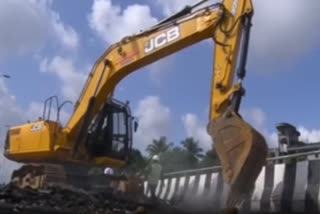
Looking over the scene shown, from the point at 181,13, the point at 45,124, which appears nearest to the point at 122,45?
the point at 181,13

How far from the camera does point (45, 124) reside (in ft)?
51.7

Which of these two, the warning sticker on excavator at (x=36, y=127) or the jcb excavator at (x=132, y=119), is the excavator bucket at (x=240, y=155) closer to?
the jcb excavator at (x=132, y=119)

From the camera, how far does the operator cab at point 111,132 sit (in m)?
16.1

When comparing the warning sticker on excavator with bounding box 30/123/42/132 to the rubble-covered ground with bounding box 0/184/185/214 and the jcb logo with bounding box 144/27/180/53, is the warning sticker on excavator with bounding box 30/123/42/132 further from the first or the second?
the jcb logo with bounding box 144/27/180/53

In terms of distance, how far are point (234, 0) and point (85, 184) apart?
6.07 m

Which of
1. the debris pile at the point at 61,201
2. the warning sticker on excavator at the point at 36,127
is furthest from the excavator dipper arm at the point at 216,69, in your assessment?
the debris pile at the point at 61,201

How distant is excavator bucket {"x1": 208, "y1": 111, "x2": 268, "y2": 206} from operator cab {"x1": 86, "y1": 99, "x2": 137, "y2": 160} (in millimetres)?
5543

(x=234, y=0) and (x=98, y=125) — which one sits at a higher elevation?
(x=234, y=0)

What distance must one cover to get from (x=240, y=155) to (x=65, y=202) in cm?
370

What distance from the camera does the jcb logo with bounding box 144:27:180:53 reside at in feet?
47.3

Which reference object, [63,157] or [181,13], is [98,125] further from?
[181,13]

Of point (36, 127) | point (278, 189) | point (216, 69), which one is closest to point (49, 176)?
point (36, 127)

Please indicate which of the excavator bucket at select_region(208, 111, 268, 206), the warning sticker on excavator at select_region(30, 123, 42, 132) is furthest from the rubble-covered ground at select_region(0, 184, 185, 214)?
the warning sticker on excavator at select_region(30, 123, 42, 132)

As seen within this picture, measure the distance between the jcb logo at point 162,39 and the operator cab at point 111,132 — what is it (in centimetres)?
234
